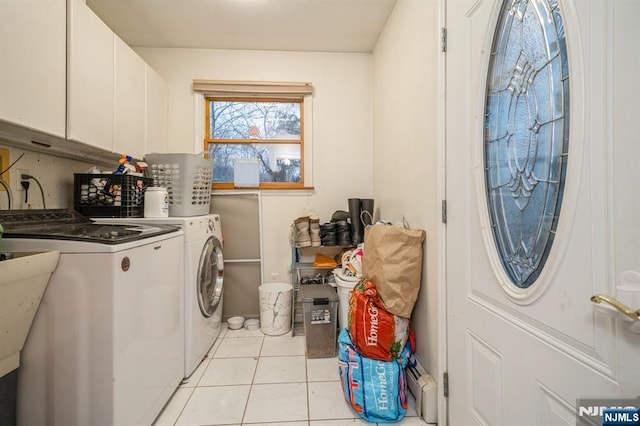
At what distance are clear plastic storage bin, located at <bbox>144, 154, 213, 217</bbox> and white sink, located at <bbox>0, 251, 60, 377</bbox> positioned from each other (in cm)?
101

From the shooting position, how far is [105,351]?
1.09 m

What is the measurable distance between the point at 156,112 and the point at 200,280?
162 centimetres

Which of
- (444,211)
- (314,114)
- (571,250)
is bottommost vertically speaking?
(571,250)

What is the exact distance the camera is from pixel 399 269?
1.55 meters

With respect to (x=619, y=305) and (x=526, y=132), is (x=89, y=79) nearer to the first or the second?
(x=526, y=132)

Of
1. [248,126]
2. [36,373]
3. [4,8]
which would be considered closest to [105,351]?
[36,373]

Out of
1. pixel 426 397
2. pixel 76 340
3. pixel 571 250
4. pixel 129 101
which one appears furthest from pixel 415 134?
pixel 129 101

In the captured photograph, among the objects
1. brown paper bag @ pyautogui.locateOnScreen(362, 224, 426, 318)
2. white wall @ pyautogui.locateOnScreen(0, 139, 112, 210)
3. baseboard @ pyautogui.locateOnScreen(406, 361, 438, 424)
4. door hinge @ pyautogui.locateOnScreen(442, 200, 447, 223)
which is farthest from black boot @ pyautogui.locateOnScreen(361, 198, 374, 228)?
white wall @ pyautogui.locateOnScreen(0, 139, 112, 210)

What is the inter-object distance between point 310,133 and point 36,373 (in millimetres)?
2503

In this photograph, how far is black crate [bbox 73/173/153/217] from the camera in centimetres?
185

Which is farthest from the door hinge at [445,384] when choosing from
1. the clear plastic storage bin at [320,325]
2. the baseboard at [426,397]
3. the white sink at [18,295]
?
the white sink at [18,295]

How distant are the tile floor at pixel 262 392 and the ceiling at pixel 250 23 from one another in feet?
9.07

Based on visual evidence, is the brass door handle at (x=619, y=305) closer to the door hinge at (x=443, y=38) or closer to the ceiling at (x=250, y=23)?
the door hinge at (x=443, y=38)

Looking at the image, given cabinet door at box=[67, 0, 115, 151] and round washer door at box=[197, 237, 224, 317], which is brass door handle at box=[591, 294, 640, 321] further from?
cabinet door at box=[67, 0, 115, 151]
